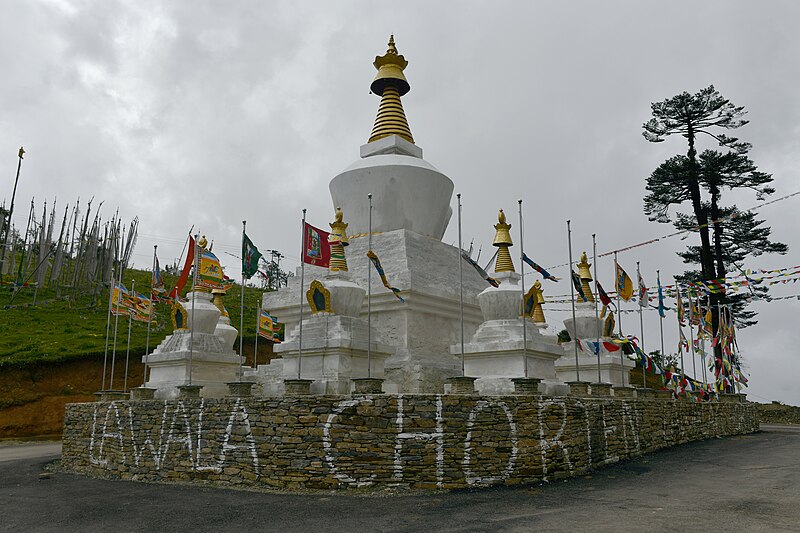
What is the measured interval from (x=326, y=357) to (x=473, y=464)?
4171mm

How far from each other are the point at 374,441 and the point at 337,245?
19.0 feet

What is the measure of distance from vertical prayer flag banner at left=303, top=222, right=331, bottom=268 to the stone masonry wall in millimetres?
3439

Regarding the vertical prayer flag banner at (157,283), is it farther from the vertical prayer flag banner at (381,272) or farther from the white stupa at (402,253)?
the vertical prayer flag banner at (381,272)

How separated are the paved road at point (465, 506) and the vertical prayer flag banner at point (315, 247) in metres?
4.96

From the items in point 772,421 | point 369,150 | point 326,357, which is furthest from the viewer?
point 772,421

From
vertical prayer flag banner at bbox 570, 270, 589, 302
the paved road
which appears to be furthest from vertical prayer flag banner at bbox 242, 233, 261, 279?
vertical prayer flag banner at bbox 570, 270, 589, 302

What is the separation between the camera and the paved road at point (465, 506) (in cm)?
852

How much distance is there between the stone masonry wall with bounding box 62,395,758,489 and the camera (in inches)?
418

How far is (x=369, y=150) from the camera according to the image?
2028cm

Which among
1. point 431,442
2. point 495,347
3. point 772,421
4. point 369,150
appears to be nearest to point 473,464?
point 431,442

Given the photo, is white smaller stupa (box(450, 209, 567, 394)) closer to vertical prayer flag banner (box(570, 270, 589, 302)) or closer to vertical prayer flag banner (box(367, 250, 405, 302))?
vertical prayer flag banner (box(367, 250, 405, 302))

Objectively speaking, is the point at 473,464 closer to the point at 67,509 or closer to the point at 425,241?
the point at 67,509

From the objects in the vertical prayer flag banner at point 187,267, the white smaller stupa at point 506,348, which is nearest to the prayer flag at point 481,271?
the white smaller stupa at point 506,348

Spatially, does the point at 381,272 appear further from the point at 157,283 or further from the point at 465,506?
the point at 157,283
